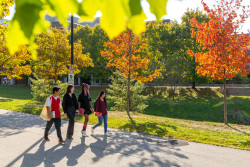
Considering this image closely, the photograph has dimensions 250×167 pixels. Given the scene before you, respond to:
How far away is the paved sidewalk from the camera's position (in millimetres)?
5699

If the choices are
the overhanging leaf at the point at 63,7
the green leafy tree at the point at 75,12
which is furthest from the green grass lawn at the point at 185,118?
the overhanging leaf at the point at 63,7

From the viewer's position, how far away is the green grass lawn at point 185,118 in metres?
8.70

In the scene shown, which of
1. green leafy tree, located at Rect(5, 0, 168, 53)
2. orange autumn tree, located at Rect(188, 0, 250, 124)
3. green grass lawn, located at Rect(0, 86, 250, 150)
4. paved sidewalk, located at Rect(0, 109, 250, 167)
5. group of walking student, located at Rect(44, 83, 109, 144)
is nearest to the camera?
green leafy tree, located at Rect(5, 0, 168, 53)

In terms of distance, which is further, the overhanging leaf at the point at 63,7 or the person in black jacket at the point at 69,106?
the person in black jacket at the point at 69,106

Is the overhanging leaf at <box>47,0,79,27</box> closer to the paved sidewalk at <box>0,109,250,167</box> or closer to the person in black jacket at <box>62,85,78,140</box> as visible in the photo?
the paved sidewalk at <box>0,109,250,167</box>

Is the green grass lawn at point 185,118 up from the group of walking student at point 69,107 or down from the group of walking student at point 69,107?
down

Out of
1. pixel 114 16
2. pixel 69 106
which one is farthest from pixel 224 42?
pixel 114 16

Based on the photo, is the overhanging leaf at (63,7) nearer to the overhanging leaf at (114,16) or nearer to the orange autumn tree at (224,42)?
the overhanging leaf at (114,16)

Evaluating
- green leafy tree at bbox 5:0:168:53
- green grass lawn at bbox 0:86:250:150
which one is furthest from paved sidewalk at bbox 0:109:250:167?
green leafy tree at bbox 5:0:168:53

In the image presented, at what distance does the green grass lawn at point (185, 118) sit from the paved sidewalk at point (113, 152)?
87cm

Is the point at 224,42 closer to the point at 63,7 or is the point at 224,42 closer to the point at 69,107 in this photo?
the point at 69,107

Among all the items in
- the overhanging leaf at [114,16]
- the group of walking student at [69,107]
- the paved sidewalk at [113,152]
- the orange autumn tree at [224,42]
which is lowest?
the paved sidewalk at [113,152]

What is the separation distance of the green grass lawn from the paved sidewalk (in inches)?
34.3

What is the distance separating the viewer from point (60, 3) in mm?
1131
